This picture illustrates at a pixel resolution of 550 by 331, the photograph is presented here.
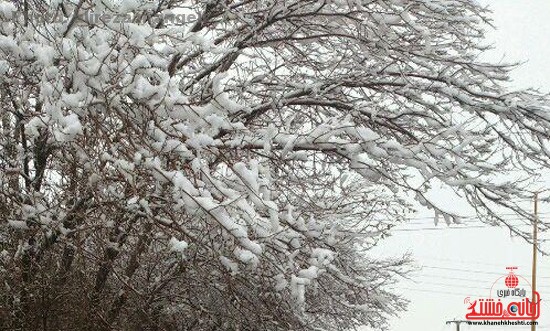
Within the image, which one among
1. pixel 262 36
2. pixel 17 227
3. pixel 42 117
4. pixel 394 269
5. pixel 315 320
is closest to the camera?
pixel 42 117

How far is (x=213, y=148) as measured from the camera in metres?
3.50

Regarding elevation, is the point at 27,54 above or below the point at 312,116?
below

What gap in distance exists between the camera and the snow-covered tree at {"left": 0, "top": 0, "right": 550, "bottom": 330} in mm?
3143

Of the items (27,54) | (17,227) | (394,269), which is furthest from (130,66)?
(394,269)

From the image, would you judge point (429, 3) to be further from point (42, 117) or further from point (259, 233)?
point (42, 117)

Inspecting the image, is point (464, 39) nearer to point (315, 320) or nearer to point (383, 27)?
point (383, 27)

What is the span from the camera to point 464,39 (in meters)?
5.62

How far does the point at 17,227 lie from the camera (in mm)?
3982

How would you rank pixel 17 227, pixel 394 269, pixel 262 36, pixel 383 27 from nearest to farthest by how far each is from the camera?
pixel 17 227
pixel 383 27
pixel 262 36
pixel 394 269

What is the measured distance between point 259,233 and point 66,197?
1.63 metres

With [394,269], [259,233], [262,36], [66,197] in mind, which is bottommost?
[259,233]

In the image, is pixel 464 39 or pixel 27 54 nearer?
pixel 27 54

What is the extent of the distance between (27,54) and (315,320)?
358 cm

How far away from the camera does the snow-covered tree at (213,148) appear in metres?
3.14
